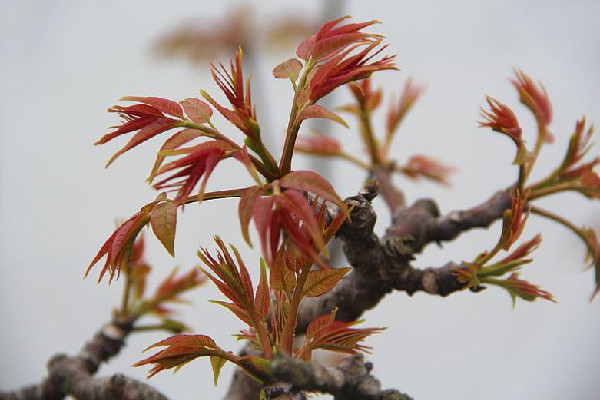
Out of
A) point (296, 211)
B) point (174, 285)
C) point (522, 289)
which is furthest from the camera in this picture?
point (174, 285)

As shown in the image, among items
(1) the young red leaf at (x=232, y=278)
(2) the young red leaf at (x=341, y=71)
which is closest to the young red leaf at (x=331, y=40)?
(2) the young red leaf at (x=341, y=71)

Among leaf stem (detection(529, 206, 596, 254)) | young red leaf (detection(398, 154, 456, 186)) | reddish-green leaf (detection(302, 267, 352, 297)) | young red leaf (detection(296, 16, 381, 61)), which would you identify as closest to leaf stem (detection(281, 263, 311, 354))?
reddish-green leaf (detection(302, 267, 352, 297))

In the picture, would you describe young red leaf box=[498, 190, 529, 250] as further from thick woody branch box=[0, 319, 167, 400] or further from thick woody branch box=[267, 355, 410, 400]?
thick woody branch box=[0, 319, 167, 400]

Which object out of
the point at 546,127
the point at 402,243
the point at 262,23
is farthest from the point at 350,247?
the point at 262,23

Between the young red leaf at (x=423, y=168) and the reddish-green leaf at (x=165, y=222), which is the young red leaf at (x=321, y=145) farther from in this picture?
the reddish-green leaf at (x=165, y=222)

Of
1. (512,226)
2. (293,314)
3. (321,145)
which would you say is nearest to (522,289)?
(512,226)

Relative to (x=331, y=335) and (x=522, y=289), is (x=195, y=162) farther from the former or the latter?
(x=522, y=289)

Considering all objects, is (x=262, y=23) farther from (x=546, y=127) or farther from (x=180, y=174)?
(x=180, y=174)

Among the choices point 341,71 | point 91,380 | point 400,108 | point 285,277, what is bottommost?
point 91,380
